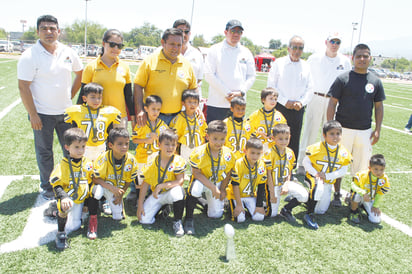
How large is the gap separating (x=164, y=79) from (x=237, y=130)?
1.22 metres

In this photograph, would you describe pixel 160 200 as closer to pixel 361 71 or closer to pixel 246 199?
pixel 246 199

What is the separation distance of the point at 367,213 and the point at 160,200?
2678mm

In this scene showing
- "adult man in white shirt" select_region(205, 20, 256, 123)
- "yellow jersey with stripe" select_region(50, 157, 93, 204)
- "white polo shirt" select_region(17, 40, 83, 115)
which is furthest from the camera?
"adult man in white shirt" select_region(205, 20, 256, 123)

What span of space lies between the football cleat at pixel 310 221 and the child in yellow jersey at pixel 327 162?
0.27 ft

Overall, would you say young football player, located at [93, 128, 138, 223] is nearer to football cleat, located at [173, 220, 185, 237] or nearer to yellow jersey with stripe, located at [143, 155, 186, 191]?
yellow jersey with stripe, located at [143, 155, 186, 191]

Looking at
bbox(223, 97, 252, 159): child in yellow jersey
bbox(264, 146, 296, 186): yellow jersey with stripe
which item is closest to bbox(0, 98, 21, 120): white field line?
bbox(223, 97, 252, 159): child in yellow jersey

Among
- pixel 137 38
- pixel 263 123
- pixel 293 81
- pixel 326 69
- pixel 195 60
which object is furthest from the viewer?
pixel 137 38

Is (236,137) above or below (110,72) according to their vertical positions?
below

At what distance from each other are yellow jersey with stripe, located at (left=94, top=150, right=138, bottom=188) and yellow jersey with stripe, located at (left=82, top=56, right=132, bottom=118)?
77cm

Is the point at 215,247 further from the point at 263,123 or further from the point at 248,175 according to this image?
the point at 263,123

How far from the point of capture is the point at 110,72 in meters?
3.87

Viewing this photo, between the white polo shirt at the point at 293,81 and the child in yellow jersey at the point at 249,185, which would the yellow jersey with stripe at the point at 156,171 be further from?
the white polo shirt at the point at 293,81

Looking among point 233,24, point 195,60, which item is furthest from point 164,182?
point 233,24

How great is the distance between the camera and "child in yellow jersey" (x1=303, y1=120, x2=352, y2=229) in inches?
157
